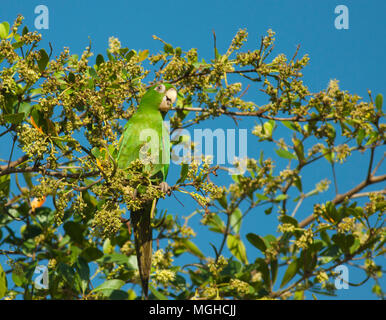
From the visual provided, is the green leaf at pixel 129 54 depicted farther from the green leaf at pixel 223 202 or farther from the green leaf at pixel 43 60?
the green leaf at pixel 223 202

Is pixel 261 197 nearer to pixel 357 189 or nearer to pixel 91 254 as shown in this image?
pixel 357 189

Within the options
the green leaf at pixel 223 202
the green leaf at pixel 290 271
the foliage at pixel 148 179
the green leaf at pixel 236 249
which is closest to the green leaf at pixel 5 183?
the foliage at pixel 148 179

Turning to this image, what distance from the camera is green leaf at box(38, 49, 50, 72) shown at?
2.68 m

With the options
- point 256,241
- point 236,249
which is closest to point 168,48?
point 256,241

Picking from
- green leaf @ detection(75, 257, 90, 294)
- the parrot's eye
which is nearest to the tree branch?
the parrot's eye

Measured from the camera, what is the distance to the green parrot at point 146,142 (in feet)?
9.89

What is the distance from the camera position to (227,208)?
13.3 feet

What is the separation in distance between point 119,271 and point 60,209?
4.78 ft

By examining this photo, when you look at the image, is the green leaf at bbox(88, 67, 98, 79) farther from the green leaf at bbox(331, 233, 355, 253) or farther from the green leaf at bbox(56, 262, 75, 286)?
the green leaf at bbox(331, 233, 355, 253)

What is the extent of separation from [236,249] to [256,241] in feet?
1.34

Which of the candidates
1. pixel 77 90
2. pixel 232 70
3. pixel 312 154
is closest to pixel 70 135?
pixel 77 90

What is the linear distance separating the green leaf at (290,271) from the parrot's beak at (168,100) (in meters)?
1.48
